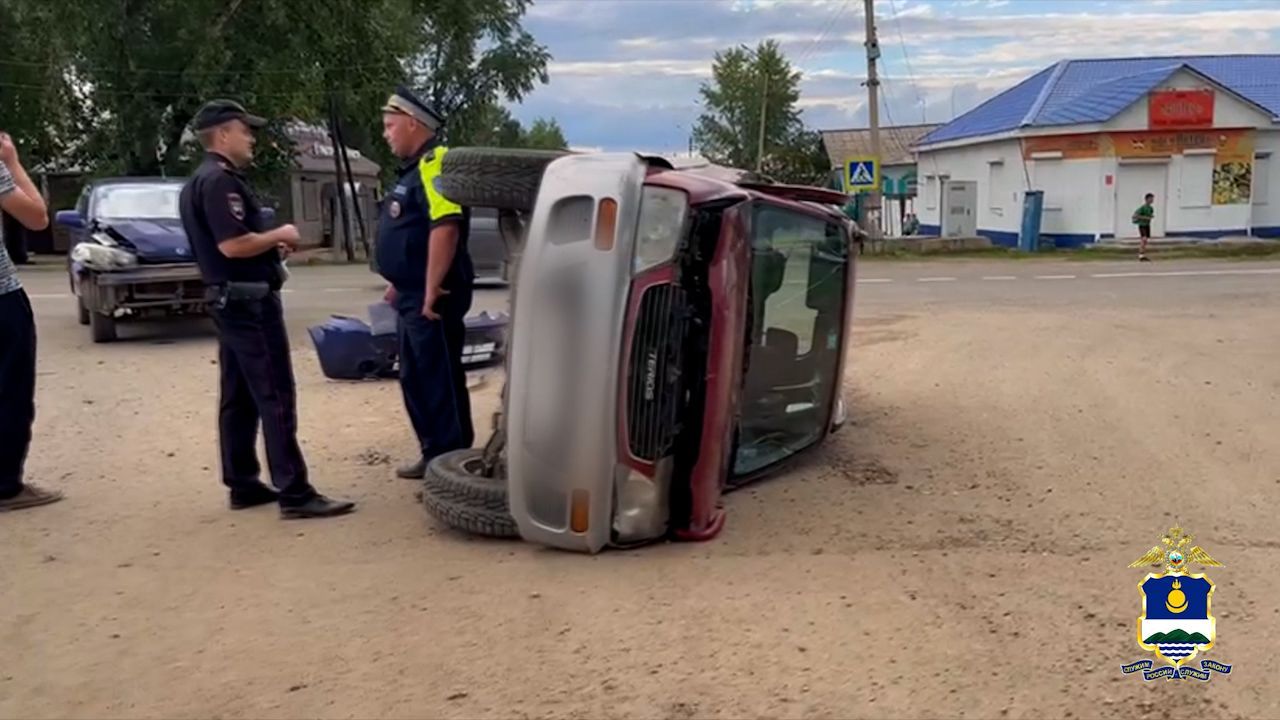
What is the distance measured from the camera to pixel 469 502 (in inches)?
211

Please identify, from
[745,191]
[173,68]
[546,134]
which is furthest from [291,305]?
[546,134]

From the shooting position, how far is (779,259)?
6.07 metres

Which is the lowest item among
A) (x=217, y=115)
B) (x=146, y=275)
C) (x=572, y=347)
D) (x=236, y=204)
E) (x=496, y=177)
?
(x=146, y=275)

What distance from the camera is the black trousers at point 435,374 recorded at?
6.21m

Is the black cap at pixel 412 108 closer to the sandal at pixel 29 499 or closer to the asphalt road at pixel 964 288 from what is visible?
the sandal at pixel 29 499

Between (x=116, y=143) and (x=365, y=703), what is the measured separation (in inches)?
1266

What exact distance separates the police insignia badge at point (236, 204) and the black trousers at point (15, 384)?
1.26 meters

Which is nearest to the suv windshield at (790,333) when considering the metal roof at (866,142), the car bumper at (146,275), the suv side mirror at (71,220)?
the car bumper at (146,275)

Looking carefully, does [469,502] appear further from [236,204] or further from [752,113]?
[752,113]

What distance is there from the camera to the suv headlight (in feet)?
15.8

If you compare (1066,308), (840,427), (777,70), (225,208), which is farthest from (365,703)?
(777,70)

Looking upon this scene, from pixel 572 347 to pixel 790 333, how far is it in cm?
196

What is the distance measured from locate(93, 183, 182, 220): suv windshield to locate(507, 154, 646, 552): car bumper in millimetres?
9947

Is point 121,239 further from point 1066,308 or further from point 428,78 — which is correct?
point 428,78
